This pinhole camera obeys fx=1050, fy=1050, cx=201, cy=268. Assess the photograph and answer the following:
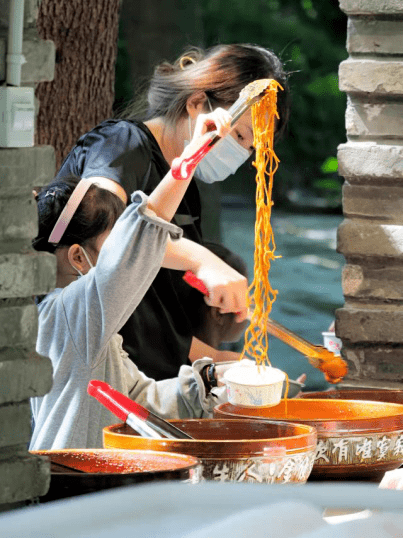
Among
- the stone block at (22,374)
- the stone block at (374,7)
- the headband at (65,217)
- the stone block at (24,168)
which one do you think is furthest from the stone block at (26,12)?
the stone block at (374,7)

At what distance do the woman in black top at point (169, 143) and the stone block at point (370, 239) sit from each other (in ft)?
1.58

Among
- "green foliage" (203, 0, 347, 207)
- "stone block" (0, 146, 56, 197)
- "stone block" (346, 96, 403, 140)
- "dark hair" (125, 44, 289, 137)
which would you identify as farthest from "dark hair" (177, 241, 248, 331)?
"green foliage" (203, 0, 347, 207)

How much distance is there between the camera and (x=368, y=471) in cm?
188

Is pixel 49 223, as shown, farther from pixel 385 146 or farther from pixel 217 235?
pixel 217 235

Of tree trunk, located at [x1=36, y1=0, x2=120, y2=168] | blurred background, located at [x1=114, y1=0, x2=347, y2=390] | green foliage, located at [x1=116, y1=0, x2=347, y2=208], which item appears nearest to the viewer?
tree trunk, located at [x1=36, y1=0, x2=120, y2=168]

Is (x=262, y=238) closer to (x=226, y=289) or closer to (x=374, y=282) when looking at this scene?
(x=226, y=289)

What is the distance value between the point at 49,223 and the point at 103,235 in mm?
139

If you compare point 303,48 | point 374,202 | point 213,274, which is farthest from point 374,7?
point 303,48

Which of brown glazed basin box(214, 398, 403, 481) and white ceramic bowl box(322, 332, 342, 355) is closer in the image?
brown glazed basin box(214, 398, 403, 481)

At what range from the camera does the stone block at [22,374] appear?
55.7 inches

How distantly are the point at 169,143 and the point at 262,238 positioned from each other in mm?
1021

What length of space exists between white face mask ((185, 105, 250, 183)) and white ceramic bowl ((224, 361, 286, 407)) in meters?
1.18

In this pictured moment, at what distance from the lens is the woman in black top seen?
303 cm

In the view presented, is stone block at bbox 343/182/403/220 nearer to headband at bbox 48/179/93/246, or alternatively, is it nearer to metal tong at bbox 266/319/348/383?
metal tong at bbox 266/319/348/383
